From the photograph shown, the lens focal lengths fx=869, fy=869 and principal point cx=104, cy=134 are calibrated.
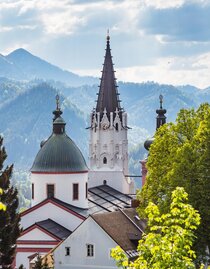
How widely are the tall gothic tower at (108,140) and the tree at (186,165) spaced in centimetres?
3876

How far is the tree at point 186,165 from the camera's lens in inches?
1496

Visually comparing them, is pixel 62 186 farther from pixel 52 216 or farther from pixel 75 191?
pixel 52 216

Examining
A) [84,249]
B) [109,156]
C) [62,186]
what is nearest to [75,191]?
[62,186]

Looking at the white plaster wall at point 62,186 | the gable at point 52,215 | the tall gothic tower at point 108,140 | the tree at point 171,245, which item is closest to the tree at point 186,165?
the tree at point 171,245

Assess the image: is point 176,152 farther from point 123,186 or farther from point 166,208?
point 123,186

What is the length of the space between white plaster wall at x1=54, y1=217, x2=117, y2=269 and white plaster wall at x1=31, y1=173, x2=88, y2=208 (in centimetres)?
1272

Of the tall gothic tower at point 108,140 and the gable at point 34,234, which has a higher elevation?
the tall gothic tower at point 108,140

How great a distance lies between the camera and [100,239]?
47.9m

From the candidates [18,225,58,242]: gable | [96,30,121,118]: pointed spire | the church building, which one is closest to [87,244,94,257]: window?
the church building

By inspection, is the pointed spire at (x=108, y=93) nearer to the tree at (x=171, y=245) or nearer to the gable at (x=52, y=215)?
the gable at (x=52, y=215)

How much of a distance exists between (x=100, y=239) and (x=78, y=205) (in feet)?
45.9

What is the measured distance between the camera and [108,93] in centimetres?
8319

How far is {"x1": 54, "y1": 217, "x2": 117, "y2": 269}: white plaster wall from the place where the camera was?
4775 centimetres

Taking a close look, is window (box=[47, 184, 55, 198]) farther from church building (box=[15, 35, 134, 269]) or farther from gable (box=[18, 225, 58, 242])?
gable (box=[18, 225, 58, 242])
